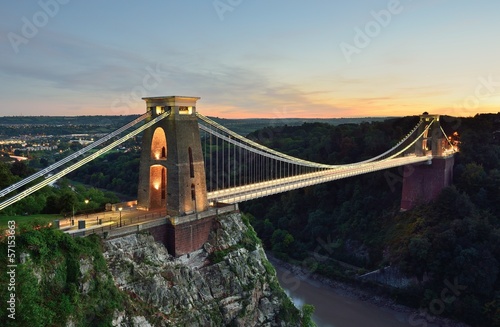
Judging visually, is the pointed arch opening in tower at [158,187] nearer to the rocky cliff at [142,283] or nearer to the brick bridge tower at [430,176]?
the rocky cliff at [142,283]

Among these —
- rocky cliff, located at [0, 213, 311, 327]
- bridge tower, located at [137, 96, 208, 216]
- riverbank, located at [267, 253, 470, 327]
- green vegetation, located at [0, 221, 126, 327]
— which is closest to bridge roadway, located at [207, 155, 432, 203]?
rocky cliff, located at [0, 213, 311, 327]

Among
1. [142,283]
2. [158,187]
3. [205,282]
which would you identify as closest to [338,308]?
[205,282]

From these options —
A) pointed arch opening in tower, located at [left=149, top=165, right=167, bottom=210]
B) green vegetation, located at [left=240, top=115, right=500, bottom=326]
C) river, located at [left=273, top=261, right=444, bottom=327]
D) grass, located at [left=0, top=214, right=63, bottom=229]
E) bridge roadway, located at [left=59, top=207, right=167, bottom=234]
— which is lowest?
river, located at [left=273, top=261, right=444, bottom=327]

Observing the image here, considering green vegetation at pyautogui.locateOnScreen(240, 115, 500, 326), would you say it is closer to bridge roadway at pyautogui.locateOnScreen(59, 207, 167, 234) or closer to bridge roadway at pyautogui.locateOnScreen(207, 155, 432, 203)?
bridge roadway at pyautogui.locateOnScreen(207, 155, 432, 203)

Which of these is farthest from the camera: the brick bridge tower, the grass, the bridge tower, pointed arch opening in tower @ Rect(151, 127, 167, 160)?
the brick bridge tower

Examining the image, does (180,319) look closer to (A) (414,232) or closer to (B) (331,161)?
(A) (414,232)

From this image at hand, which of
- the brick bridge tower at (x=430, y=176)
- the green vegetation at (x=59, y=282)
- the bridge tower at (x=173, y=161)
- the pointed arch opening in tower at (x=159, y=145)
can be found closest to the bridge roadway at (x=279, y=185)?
the bridge tower at (x=173, y=161)

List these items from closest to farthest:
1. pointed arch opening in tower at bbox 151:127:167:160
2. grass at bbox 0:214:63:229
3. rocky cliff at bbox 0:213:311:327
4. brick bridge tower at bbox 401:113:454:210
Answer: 1. rocky cliff at bbox 0:213:311:327
2. grass at bbox 0:214:63:229
3. pointed arch opening in tower at bbox 151:127:167:160
4. brick bridge tower at bbox 401:113:454:210
